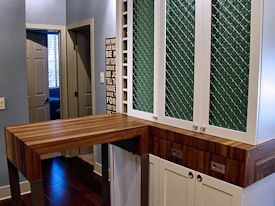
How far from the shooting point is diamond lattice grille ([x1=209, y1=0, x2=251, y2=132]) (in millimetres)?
1605

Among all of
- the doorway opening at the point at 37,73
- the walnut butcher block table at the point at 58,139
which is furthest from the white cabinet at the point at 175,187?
the doorway opening at the point at 37,73

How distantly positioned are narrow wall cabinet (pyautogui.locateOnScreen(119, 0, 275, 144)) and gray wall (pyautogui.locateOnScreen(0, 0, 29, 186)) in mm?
1586

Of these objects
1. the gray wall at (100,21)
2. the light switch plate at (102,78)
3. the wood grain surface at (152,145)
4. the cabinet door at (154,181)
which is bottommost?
the cabinet door at (154,181)

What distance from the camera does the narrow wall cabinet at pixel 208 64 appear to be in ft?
5.15

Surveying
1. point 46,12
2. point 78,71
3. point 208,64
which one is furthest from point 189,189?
point 46,12

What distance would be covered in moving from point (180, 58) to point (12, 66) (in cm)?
212

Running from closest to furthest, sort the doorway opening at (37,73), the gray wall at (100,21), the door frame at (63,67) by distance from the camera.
Answer: 1. the gray wall at (100,21)
2. the door frame at (63,67)
3. the doorway opening at (37,73)

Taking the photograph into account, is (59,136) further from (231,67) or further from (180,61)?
(231,67)

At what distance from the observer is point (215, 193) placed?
1.74 m

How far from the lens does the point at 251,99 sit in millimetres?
1575

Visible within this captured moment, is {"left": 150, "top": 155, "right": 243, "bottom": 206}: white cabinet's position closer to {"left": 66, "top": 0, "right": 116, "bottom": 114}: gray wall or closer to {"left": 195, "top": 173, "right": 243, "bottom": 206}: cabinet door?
{"left": 195, "top": 173, "right": 243, "bottom": 206}: cabinet door

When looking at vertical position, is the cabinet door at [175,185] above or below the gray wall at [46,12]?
below

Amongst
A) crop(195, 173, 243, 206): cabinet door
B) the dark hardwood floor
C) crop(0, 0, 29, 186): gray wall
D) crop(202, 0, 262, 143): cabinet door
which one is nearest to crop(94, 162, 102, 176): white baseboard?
the dark hardwood floor

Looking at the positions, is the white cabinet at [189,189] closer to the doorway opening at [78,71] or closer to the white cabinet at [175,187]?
the white cabinet at [175,187]
